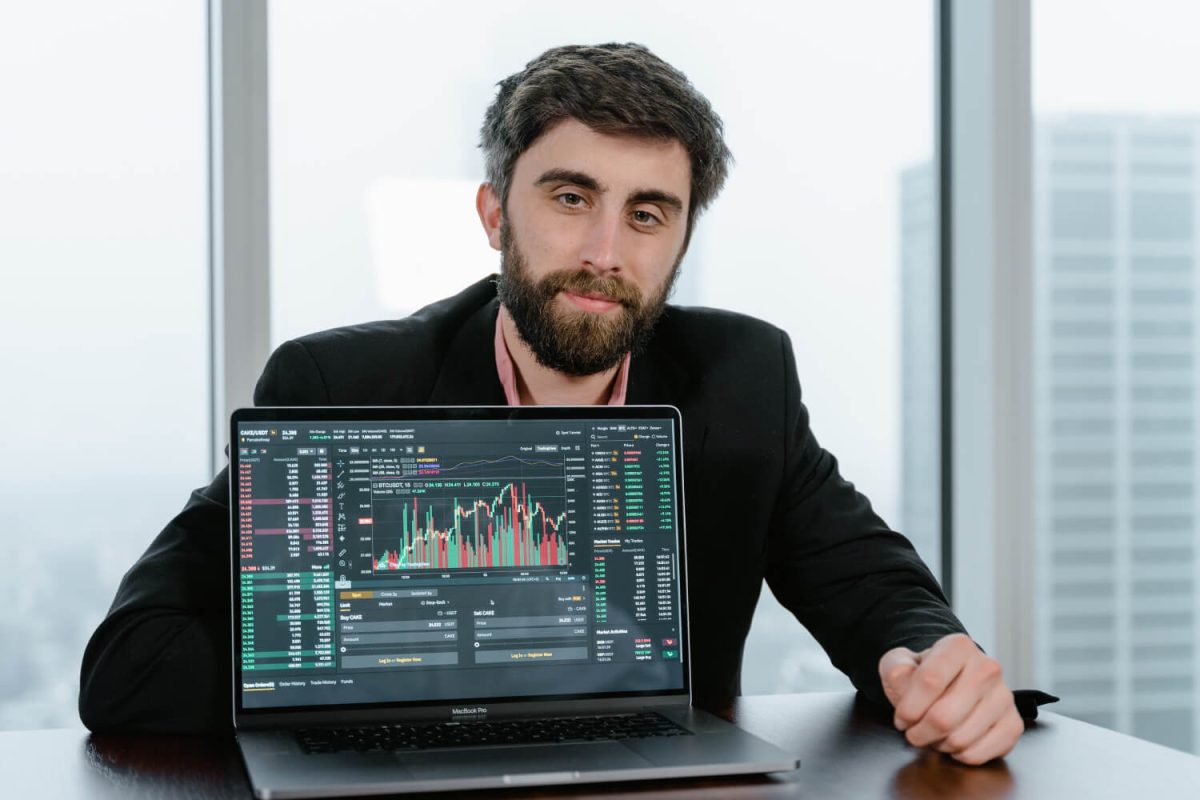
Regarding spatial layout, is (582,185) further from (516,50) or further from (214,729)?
(516,50)

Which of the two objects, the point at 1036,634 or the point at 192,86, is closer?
the point at 192,86

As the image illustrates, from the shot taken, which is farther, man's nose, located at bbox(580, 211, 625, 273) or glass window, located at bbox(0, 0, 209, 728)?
glass window, located at bbox(0, 0, 209, 728)

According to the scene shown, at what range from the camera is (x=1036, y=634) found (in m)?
2.47

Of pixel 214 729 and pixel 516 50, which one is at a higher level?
pixel 516 50

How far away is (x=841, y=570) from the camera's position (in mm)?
1411

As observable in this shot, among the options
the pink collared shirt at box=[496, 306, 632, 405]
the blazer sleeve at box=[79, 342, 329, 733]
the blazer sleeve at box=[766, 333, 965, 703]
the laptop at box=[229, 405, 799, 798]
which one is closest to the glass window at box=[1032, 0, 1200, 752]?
the blazer sleeve at box=[766, 333, 965, 703]

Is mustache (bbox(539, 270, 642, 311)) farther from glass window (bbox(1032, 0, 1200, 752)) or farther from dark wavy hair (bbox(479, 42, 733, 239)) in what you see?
glass window (bbox(1032, 0, 1200, 752))

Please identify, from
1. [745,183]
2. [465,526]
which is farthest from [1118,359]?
[465,526]

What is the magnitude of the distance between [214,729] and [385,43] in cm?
140

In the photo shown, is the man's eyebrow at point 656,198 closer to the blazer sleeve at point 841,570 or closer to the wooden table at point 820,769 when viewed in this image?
the blazer sleeve at point 841,570

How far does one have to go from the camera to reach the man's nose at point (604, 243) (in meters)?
1.46

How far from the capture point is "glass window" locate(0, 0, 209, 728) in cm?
199

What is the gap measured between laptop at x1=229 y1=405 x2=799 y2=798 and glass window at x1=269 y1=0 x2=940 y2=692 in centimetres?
107

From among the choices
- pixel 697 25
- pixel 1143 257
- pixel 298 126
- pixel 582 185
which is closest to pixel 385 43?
pixel 298 126
